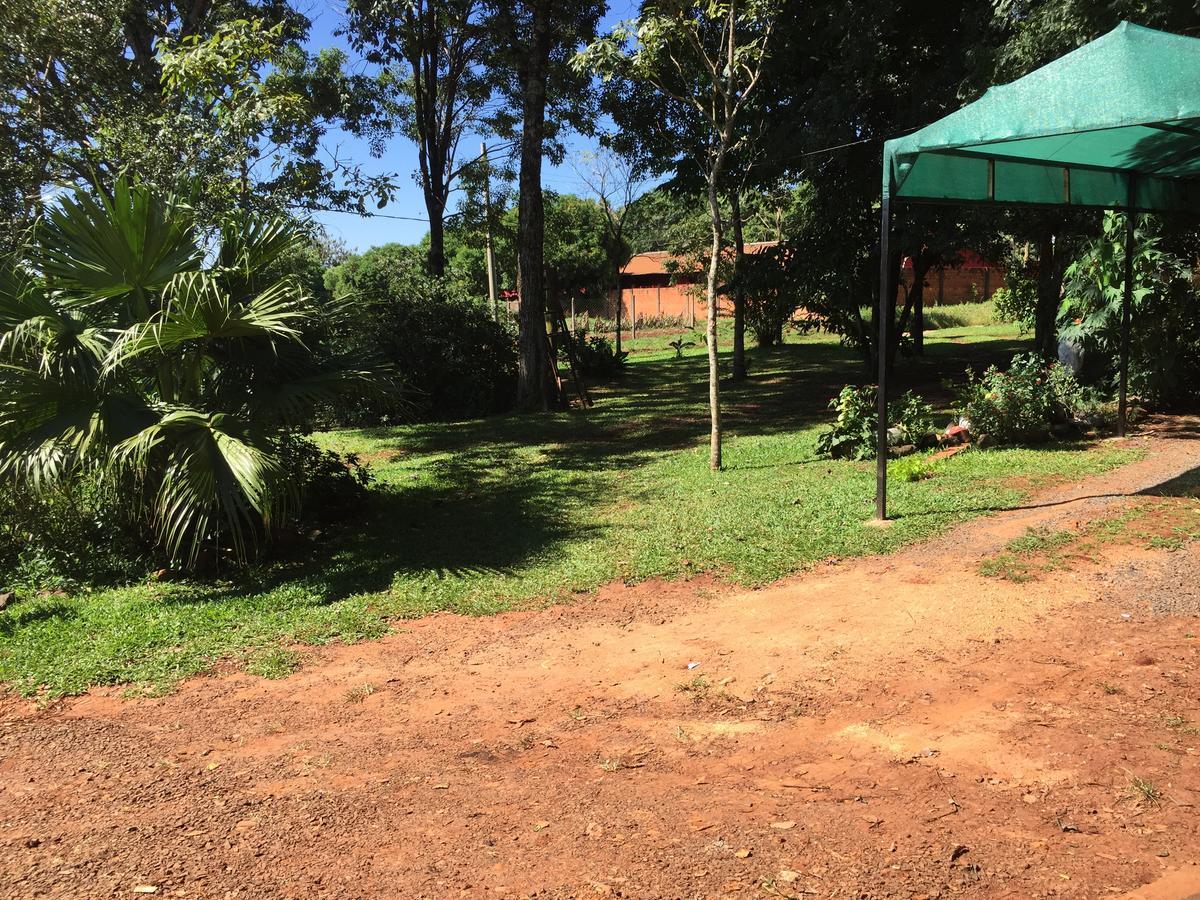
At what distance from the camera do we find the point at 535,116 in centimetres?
1473

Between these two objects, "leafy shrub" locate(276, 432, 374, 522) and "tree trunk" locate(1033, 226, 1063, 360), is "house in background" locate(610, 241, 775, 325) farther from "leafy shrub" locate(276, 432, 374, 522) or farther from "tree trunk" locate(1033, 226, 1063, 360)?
"leafy shrub" locate(276, 432, 374, 522)

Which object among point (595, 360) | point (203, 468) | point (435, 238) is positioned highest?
point (435, 238)

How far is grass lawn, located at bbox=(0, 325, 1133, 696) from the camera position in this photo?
5.62 meters

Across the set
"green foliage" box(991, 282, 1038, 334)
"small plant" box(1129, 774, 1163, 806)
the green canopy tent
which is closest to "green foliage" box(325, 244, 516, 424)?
the green canopy tent

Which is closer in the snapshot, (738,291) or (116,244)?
(116,244)

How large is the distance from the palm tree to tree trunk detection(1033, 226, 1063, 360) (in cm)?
1049

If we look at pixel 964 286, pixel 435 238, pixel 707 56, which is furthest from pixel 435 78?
pixel 964 286

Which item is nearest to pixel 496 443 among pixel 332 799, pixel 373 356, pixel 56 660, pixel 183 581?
pixel 373 356

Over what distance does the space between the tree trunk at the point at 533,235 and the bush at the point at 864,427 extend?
6.91 m

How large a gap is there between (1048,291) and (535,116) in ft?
28.0

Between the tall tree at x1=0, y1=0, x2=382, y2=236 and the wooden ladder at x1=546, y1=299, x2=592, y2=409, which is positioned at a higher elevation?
the tall tree at x1=0, y1=0, x2=382, y2=236

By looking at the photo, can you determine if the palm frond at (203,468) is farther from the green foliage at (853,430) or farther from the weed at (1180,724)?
the green foliage at (853,430)

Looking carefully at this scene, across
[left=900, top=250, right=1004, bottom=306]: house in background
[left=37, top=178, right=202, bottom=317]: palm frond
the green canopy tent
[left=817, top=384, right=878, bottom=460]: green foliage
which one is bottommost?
[left=817, top=384, right=878, bottom=460]: green foliage

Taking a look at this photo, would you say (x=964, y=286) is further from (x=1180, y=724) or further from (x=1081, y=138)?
(x=1180, y=724)
